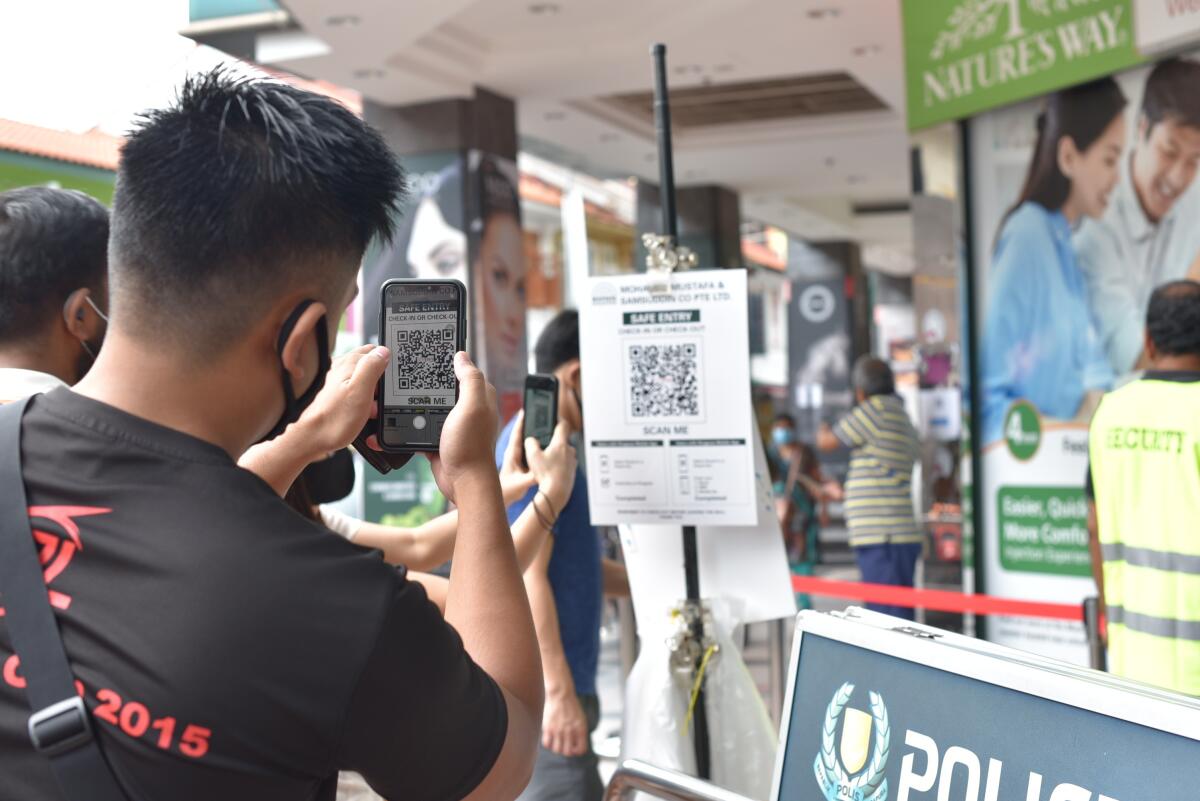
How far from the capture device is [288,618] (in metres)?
0.88

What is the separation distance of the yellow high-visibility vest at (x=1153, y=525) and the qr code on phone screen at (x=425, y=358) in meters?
1.93

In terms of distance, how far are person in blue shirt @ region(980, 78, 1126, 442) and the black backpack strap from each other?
490cm

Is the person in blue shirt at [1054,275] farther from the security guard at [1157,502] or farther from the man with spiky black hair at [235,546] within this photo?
the man with spiky black hair at [235,546]

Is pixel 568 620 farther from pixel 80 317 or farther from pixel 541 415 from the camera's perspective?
pixel 80 317

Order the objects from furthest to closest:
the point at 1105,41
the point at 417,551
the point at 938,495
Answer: the point at 938,495
the point at 1105,41
the point at 417,551

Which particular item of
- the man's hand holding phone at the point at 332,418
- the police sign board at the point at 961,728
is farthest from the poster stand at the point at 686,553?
the man's hand holding phone at the point at 332,418

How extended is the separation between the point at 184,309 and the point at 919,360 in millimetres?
5908

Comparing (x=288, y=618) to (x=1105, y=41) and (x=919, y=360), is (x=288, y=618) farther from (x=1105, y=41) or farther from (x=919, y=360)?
(x=919, y=360)

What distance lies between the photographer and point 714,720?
2598 millimetres

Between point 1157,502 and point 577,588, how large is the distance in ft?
4.20

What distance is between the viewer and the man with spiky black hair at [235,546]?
877 mm

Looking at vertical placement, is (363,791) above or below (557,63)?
below

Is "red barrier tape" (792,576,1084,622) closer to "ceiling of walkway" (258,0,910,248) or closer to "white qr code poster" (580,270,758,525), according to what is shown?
"white qr code poster" (580,270,758,525)

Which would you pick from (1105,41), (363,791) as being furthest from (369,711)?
(1105,41)
